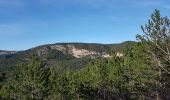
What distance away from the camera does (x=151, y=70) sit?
44.5 metres

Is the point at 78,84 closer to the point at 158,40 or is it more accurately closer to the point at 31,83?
the point at 31,83

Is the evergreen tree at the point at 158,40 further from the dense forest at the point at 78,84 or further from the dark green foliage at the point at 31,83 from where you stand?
the dark green foliage at the point at 31,83

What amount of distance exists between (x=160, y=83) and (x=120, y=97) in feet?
143

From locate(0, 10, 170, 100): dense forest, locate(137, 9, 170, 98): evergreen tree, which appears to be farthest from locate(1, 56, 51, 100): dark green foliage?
locate(137, 9, 170, 98): evergreen tree

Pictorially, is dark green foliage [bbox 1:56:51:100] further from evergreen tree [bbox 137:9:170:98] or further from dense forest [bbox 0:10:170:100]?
evergreen tree [bbox 137:9:170:98]

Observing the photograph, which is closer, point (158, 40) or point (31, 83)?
point (158, 40)

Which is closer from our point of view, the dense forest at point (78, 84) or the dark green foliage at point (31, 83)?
the dense forest at point (78, 84)

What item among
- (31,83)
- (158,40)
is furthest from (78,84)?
(158,40)

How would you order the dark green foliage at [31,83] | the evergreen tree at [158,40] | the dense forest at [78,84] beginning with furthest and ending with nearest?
the dark green foliage at [31,83] < the dense forest at [78,84] < the evergreen tree at [158,40]

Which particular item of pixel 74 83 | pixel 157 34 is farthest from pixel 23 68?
pixel 157 34

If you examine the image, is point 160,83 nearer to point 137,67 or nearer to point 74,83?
point 137,67

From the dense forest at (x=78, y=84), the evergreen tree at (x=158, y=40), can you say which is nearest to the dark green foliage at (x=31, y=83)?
the dense forest at (x=78, y=84)

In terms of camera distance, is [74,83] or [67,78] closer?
[74,83]

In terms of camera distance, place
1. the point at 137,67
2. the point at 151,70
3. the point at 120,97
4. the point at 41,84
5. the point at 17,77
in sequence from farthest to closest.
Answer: the point at 120,97
the point at 17,77
the point at 41,84
the point at 137,67
the point at 151,70
